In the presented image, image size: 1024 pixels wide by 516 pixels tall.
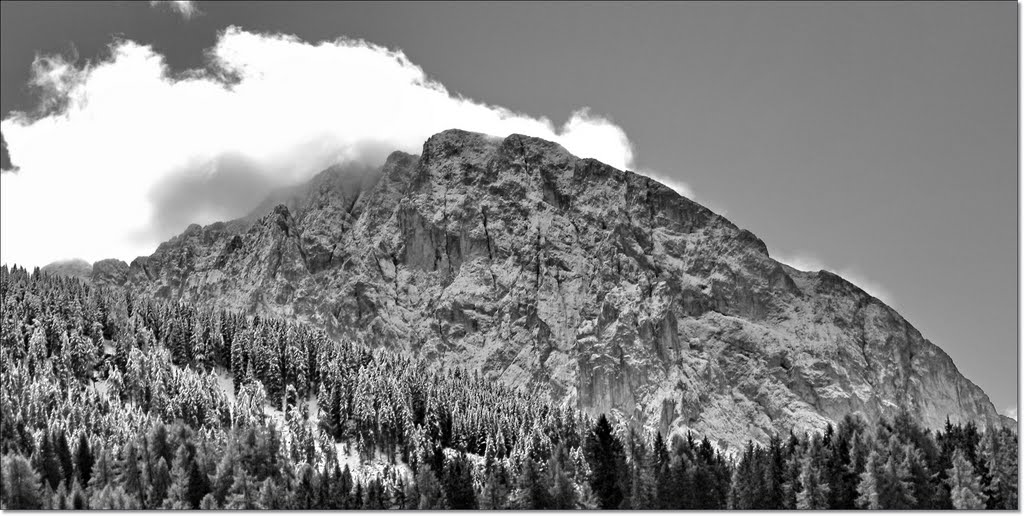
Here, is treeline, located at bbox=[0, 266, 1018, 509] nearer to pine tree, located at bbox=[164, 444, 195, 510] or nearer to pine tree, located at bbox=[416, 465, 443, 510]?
pine tree, located at bbox=[164, 444, 195, 510]

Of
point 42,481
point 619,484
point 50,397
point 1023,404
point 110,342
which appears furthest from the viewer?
point 110,342

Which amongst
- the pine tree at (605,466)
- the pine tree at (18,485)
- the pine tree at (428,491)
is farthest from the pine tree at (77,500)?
the pine tree at (605,466)

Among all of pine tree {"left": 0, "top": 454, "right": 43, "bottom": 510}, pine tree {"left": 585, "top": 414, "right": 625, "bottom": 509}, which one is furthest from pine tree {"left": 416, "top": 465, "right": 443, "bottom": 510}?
pine tree {"left": 0, "top": 454, "right": 43, "bottom": 510}

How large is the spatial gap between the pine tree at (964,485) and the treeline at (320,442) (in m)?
0.22

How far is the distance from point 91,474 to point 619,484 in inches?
1977

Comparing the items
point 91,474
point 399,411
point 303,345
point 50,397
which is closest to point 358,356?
point 303,345

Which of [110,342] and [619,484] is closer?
[619,484]

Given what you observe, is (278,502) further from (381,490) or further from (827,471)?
(827,471)

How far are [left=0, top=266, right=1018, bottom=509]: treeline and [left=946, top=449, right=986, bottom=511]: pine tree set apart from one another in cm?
22

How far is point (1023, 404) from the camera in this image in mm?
69500

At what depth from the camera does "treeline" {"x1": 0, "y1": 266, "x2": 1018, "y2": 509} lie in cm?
10144

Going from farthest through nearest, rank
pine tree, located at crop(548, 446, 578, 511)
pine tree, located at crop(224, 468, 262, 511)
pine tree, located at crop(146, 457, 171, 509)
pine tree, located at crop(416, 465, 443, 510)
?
pine tree, located at crop(146, 457, 171, 509), pine tree, located at crop(416, 465, 443, 510), pine tree, located at crop(224, 468, 262, 511), pine tree, located at crop(548, 446, 578, 511)

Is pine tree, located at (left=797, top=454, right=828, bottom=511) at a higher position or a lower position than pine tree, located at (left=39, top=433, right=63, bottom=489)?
lower

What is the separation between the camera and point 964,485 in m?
98.6
